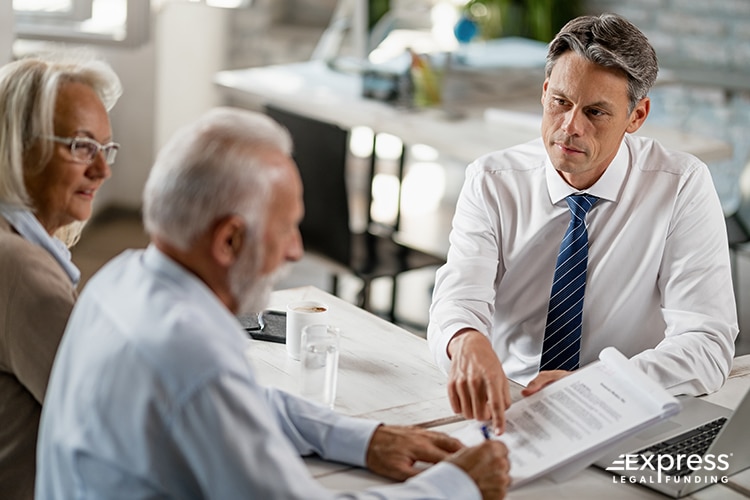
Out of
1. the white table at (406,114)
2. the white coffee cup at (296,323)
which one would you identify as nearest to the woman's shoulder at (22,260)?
the white coffee cup at (296,323)

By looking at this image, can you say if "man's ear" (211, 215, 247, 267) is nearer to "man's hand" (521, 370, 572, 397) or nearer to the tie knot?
"man's hand" (521, 370, 572, 397)

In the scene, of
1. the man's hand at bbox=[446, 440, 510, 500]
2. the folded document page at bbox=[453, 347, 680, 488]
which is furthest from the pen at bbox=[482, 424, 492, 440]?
the man's hand at bbox=[446, 440, 510, 500]

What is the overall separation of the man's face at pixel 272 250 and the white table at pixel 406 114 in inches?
86.8

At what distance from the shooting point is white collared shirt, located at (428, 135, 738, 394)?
205 centimetres

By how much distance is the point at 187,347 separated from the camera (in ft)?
3.72

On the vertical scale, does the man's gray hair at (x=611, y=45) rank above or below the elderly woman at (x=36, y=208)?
above

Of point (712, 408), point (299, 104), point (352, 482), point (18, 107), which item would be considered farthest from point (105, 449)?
point (299, 104)

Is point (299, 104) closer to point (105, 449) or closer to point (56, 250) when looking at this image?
point (56, 250)

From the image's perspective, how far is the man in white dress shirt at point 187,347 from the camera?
112cm

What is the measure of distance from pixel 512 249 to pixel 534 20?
10.9 feet

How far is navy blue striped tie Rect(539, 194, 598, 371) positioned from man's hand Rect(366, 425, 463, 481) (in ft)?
2.05

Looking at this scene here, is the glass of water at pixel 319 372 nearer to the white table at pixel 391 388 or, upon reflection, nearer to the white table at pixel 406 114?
the white table at pixel 391 388

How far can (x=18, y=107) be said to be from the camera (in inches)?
64.5

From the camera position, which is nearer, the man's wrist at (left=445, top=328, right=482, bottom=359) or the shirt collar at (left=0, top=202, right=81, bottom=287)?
the shirt collar at (left=0, top=202, right=81, bottom=287)
